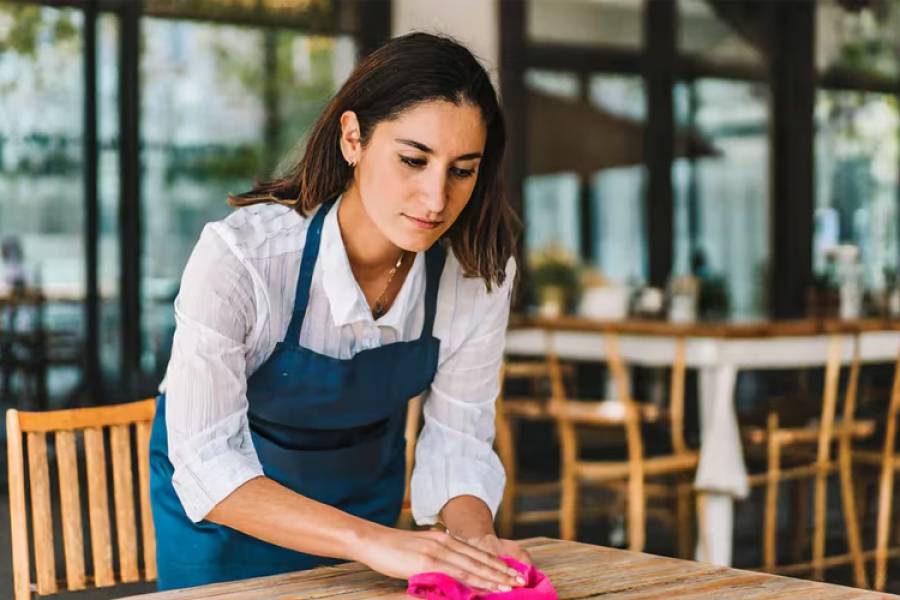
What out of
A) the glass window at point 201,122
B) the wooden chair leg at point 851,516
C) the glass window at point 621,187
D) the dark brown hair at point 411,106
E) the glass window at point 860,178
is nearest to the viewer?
the dark brown hair at point 411,106

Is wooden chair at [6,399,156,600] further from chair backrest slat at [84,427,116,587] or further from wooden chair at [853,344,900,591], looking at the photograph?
wooden chair at [853,344,900,591]

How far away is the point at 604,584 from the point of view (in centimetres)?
151

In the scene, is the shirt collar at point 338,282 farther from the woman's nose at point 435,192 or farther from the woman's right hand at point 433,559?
the woman's right hand at point 433,559

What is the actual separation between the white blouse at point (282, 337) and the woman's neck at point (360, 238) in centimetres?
2

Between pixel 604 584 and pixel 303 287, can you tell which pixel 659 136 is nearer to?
pixel 303 287

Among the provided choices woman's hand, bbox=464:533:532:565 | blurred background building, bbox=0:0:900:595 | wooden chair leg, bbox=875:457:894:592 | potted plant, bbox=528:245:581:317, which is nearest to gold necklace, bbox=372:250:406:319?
woman's hand, bbox=464:533:532:565

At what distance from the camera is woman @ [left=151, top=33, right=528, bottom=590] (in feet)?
5.18

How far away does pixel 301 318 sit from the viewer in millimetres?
1728

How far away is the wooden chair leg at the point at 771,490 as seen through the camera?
435cm

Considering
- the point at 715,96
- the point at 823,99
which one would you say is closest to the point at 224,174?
the point at 715,96

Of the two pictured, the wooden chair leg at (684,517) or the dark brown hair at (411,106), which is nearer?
the dark brown hair at (411,106)

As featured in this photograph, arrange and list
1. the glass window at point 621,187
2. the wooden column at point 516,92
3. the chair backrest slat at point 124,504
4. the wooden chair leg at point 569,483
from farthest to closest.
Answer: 1. the glass window at point 621,187
2. the wooden column at point 516,92
3. the wooden chair leg at point 569,483
4. the chair backrest slat at point 124,504

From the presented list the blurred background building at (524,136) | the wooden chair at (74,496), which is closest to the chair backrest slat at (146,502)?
the wooden chair at (74,496)

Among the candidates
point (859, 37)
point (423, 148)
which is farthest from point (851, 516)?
point (859, 37)
